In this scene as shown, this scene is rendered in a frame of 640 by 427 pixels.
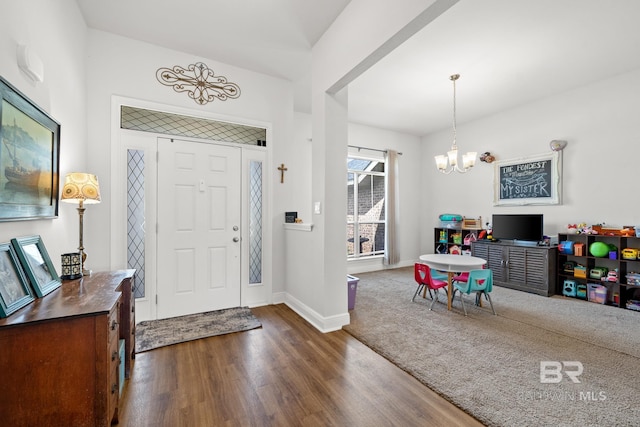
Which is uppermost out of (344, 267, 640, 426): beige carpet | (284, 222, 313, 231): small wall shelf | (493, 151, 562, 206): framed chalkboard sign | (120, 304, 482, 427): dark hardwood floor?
(493, 151, 562, 206): framed chalkboard sign

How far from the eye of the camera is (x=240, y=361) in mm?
2281

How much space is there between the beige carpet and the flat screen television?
102 cm

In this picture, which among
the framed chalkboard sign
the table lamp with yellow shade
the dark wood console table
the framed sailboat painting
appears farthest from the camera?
the framed chalkboard sign

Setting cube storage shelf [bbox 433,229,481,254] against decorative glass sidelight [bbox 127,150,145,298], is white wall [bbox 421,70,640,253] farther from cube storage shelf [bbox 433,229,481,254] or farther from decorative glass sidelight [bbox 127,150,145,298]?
decorative glass sidelight [bbox 127,150,145,298]

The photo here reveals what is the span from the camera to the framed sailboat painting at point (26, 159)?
1431mm

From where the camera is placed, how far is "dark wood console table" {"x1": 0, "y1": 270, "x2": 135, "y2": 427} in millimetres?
1213

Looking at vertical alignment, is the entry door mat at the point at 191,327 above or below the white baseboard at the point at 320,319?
below

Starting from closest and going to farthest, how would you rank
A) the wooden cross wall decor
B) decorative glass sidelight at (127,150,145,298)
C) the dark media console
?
decorative glass sidelight at (127,150,145,298) < the wooden cross wall decor < the dark media console

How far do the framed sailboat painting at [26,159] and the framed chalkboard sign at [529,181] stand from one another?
6245 mm

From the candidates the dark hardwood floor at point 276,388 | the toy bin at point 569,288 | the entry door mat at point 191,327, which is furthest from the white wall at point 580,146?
the entry door mat at point 191,327

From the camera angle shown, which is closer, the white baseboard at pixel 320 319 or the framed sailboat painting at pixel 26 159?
the framed sailboat painting at pixel 26 159

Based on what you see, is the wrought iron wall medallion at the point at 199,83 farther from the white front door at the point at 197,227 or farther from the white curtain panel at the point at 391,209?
the white curtain panel at the point at 391,209

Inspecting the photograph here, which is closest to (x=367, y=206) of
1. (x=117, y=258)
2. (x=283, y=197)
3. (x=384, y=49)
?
(x=283, y=197)

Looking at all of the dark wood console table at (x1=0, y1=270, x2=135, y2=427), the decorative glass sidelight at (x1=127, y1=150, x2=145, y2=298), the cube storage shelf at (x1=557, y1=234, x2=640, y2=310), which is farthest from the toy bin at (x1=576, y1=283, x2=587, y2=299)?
the decorative glass sidelight at (x1=127, y1=150, x2=145, y2=298)
